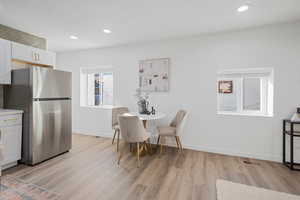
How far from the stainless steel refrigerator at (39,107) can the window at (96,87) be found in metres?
1.49

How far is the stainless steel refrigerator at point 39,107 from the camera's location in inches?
96.7

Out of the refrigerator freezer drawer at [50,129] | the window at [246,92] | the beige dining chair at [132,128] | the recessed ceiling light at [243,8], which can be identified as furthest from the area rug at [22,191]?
the recessed ceiling light at [243,8]

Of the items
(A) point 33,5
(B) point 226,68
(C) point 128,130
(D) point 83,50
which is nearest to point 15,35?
(A) point 33,5

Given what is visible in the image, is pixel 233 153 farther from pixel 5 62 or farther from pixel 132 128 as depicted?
pixel 5 62

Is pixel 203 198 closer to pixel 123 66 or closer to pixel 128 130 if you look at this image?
pixel 128 130

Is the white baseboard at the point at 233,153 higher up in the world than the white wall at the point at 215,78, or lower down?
lower down

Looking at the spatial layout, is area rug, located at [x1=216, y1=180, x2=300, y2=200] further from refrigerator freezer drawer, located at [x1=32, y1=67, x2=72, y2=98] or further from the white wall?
refrigerator freezer drawer, located at [x1=32, y1=67, x2=72, y2=98]

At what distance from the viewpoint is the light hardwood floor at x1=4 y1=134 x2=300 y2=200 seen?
186cm

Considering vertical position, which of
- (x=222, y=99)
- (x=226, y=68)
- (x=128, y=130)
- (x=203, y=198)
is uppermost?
(x=226, y=68)

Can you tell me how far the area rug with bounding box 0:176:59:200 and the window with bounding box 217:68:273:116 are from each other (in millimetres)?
3285

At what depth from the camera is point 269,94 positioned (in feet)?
9.83

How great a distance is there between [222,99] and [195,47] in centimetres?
131

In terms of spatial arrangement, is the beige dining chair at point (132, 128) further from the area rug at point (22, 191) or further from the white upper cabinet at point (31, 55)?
the white upper cabinet at point (31, 55)

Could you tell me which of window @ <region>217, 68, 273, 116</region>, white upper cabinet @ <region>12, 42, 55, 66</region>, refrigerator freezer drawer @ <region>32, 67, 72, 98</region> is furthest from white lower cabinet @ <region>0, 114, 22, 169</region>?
window @ <region>217, 68, 273, 116</region>
